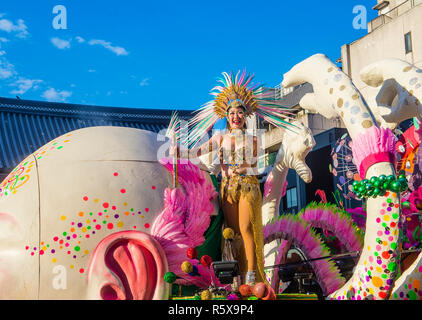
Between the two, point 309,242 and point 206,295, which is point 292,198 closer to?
point 309,242

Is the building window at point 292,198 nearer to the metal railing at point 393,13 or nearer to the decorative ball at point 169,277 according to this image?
the metal railing at point 393,13

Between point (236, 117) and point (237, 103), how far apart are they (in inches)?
5.1

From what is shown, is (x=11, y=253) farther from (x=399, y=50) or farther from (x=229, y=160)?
(x=399, y=50)

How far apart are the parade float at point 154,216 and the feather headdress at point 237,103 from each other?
1.37ft

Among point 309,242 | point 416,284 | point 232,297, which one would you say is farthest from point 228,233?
point 416,284

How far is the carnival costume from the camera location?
13.3 ft

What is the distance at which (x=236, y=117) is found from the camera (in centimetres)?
437

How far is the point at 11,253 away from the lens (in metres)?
3.58

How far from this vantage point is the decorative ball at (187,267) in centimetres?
352

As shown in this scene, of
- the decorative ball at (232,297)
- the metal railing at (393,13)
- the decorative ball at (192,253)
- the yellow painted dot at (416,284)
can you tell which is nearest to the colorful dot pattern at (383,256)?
the yellow painted dot at (416,284)

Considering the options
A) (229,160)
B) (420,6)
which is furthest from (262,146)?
(420,6)

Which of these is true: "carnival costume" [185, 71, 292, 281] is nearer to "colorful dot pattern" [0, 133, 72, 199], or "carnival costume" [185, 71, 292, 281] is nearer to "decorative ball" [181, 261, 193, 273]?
"decorative ball" [181, 261, 193, 273]
